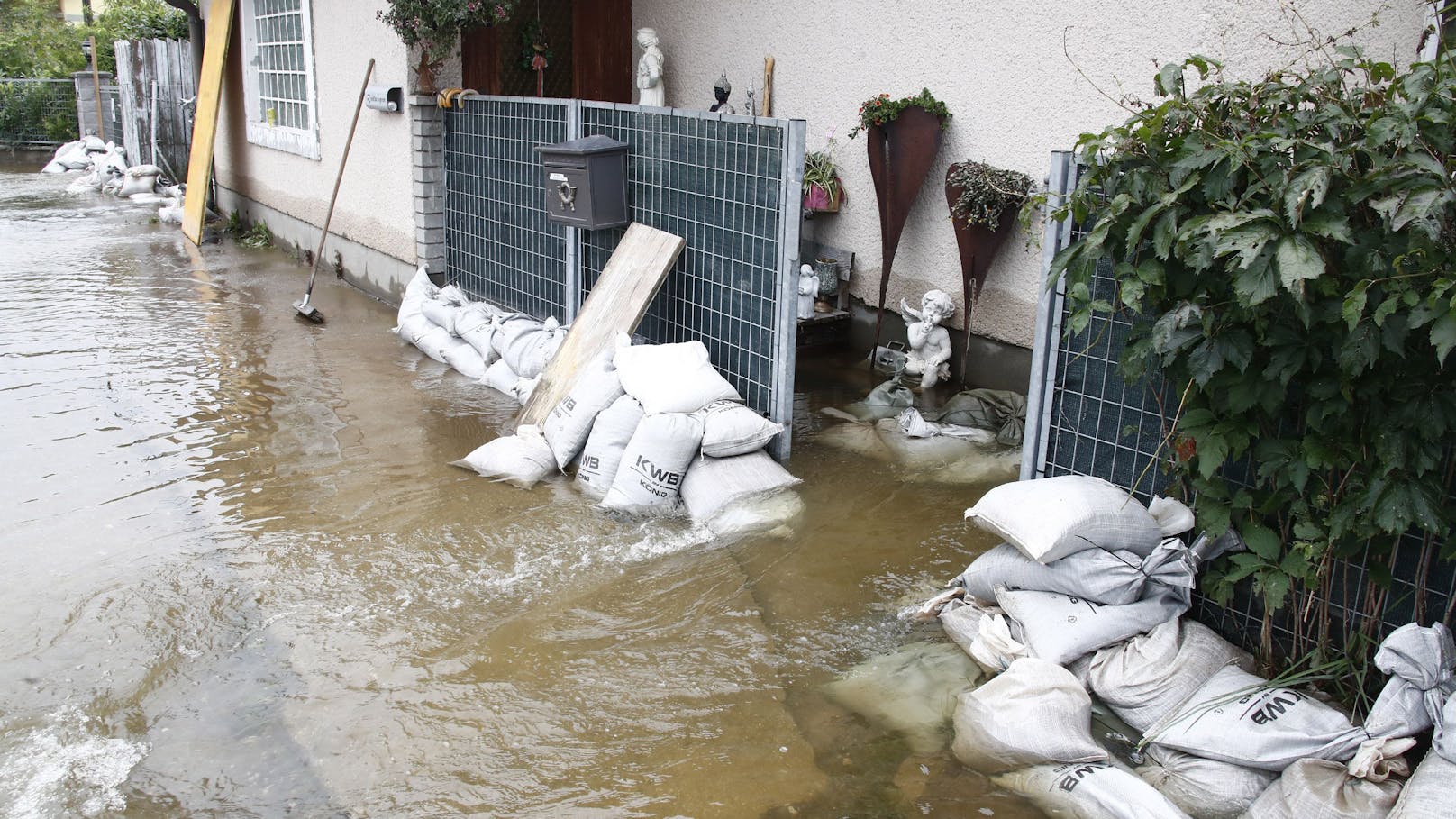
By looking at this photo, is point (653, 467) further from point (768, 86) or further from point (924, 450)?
point (768, 86)

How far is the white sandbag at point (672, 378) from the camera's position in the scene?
4.57m

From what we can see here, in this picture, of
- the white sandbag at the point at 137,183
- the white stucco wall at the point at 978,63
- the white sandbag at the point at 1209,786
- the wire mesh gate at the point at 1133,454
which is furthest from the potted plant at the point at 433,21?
the white sandbag at the point at 137,183

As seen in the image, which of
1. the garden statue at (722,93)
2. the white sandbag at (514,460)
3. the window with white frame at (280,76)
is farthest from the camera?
the window with white frame at (280,76)

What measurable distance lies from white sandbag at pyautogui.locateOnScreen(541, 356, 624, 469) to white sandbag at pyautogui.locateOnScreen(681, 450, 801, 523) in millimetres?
555

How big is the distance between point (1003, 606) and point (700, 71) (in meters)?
5.35

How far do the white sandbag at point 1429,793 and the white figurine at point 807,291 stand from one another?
14.5ft

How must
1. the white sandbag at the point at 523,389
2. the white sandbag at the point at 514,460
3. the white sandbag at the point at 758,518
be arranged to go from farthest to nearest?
the white sandbag at the point at 523,389 < the white sandbag at the point at 514,460 < the white sandbag at the point at 758,518

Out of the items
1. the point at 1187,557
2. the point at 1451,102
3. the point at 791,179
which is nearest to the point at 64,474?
the point at 791,179

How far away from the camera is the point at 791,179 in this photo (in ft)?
14.7

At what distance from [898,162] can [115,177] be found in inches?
494

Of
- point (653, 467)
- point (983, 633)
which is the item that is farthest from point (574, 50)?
point (983, 633)

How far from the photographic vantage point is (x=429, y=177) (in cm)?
735

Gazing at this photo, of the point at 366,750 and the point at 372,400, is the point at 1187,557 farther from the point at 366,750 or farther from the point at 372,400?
the point at 372,400

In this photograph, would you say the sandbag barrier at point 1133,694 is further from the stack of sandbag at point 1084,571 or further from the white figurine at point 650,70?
the white figurine at point 650,70
